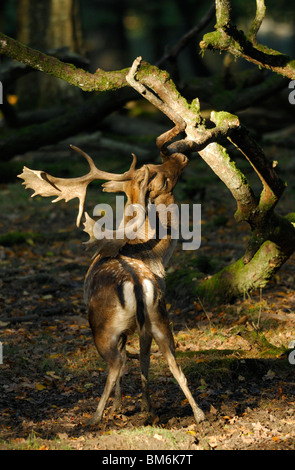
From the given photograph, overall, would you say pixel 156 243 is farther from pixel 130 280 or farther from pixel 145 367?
pixel 145 367

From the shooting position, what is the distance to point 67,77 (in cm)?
751

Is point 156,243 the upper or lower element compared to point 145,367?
upper

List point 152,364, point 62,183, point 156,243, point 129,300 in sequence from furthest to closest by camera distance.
Answer: point 152,364 < point 156,243 < point 62,183 < point 129,300

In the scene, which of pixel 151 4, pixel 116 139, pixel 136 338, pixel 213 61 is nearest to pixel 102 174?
pixel 136 338

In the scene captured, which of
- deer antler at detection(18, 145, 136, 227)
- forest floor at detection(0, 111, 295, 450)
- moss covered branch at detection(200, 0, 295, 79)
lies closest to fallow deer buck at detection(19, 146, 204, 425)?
deer antler at detection(18, 145, 136, 227)

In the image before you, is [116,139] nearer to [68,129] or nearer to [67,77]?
[68,129]

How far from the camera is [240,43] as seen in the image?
24.7 ft

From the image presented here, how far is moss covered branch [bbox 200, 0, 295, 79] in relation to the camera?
23.9 feet

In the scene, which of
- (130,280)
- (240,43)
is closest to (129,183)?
(130,280)

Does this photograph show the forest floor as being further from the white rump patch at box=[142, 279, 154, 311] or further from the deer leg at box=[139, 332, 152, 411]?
the white rump patch at box=[142, 279, 154, 311]

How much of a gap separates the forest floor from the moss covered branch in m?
3.37

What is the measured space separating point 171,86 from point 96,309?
2.89 meters

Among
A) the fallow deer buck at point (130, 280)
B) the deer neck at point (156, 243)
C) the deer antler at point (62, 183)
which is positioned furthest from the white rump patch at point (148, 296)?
the deer antler at point (62, 183)

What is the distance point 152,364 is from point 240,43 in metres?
4.04
